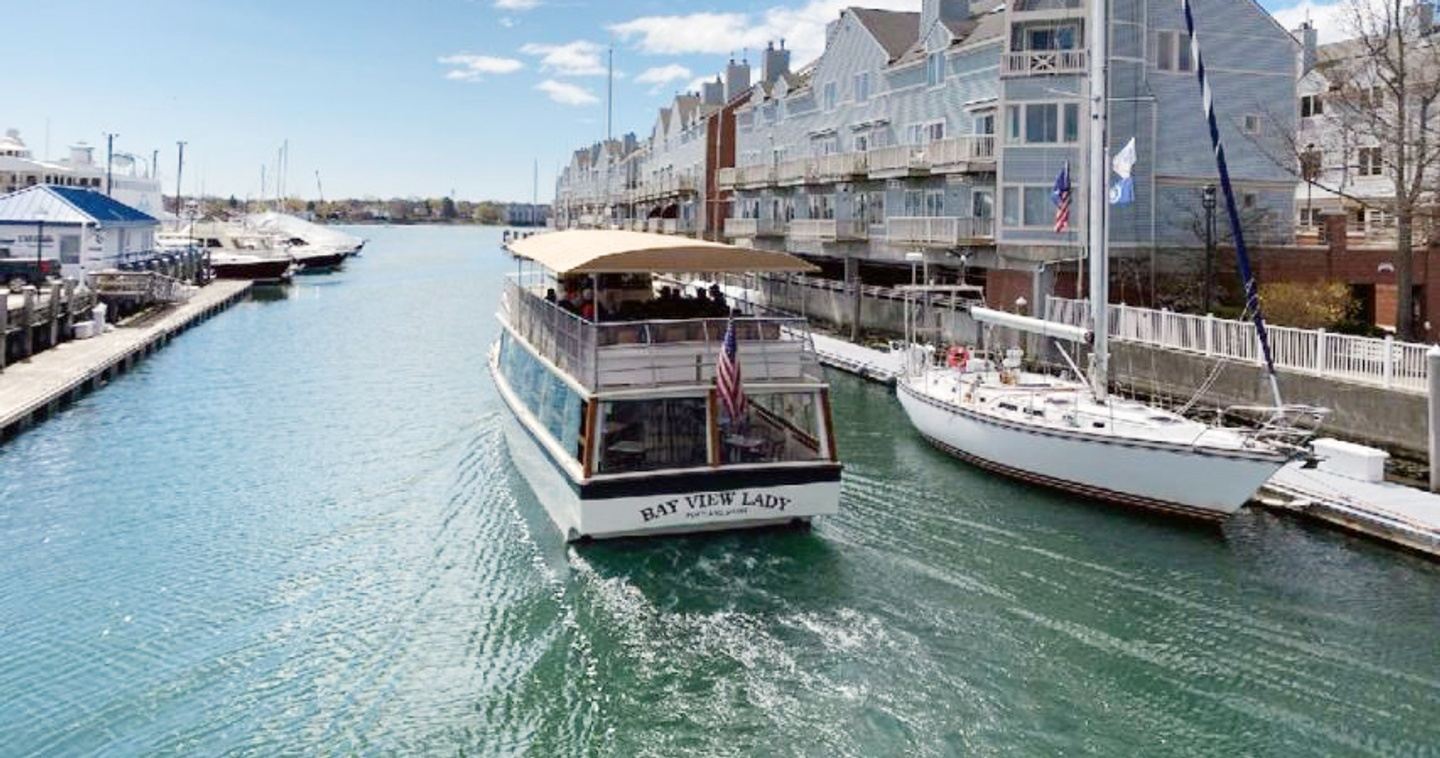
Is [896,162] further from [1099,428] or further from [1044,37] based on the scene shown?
[1099,428]

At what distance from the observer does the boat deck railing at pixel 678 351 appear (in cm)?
1783

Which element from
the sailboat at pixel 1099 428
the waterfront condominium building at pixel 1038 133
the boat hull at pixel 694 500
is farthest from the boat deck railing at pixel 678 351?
the waterfront condominium building at pixel 1038 133

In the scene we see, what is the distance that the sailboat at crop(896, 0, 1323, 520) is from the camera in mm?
19500

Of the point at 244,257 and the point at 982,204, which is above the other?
the point at 244,257

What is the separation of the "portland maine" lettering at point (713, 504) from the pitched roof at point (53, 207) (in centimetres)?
5474

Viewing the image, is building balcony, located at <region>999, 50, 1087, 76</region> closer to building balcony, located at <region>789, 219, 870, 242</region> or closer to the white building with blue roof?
building balcony, located at <region>789, 219, 870, 242</region>

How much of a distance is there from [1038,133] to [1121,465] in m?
21.5

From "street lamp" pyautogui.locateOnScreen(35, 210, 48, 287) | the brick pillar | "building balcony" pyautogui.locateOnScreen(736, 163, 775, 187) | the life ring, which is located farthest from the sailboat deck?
"street lamp" pyautogui.locateOnScreen(35, 210, 48, 287)

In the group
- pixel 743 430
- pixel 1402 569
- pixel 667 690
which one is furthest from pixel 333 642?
pixel 1402 569

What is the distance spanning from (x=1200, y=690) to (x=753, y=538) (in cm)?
733

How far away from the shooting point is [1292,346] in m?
26.0

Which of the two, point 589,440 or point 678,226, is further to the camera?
point 678,226

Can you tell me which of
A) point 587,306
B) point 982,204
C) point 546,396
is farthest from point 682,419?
point 982,204

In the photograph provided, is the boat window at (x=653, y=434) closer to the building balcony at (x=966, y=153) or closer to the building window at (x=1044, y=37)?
the building window at (x=1044, y=37)
